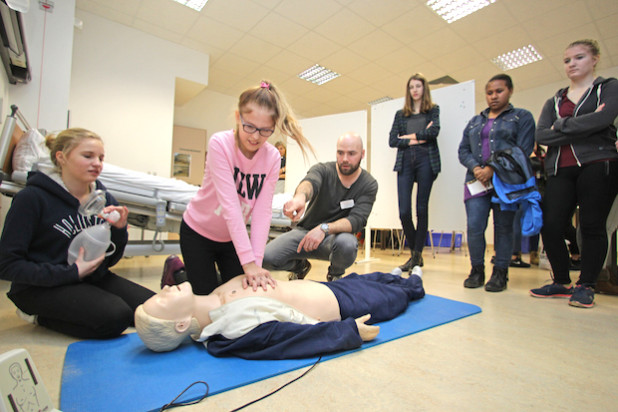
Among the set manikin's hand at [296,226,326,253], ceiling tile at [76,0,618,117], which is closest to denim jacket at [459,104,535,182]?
manikin's hand at [296,226,326,253]

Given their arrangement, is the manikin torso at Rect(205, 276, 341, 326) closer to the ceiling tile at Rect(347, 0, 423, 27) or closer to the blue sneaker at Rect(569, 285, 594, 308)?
the blue sneaker at Rect(569, 285, 594, 308)

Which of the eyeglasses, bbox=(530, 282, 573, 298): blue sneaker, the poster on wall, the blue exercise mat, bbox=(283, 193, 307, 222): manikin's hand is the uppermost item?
the poster on wall

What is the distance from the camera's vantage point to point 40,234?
1.23 metres

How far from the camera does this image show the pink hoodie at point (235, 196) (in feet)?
4.07

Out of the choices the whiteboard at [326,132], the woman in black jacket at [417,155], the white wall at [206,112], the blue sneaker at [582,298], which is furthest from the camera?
the white wall at [206,112]

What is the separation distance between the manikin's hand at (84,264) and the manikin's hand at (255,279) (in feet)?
2.02

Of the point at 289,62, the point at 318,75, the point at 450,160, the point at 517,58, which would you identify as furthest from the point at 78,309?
the point at 517,58

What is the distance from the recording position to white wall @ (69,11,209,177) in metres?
4.22

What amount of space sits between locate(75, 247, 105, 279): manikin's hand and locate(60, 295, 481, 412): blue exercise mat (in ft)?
0.85

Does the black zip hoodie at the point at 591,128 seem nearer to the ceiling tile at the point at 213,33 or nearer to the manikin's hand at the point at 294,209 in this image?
the manikin's hand at the point at 294,209

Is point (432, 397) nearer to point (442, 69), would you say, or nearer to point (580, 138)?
point (580, 138)

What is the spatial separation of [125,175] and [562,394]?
8.62 feet

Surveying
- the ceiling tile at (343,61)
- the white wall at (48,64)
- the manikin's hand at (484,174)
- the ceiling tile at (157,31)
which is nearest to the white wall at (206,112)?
the ceiling tile at (157,31)

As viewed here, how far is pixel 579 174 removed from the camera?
1851mm
